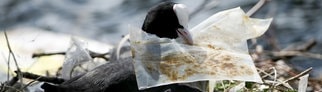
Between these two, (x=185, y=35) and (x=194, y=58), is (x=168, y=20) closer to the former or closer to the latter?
(x=185, y=35)

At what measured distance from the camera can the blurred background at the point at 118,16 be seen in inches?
254

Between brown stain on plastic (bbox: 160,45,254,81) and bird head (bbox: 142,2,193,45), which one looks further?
bird head (bbox: 142,2,193,45)

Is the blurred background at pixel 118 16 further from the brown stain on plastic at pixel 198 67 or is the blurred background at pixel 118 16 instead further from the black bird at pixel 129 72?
the brown stain on plastic at pixel 198 67

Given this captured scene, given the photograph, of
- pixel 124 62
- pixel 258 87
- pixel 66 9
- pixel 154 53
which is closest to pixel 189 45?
pixel 154 53

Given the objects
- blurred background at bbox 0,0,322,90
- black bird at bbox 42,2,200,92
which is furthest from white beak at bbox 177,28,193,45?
blurred background at bbox 0,0,322,90

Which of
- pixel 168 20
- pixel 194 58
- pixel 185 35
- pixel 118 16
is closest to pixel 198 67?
pixel 194 58

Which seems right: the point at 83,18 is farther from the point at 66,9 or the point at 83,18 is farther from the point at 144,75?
the point at 144,75

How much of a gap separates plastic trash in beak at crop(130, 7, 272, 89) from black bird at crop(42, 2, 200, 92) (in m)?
0.09

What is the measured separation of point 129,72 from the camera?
12.3ft

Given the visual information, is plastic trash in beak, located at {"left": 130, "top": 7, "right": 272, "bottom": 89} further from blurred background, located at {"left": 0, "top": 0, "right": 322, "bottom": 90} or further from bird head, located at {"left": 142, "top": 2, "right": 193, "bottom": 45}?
blurred background, located at {"left": 0, "top": 0, "right": 322, "bottom": 90}

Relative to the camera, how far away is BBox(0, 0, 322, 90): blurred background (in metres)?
6.44

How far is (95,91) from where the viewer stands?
373 cm

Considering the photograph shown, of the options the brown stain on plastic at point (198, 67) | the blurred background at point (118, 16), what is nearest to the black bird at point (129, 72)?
the brown stain on plastic at point (198, 67)

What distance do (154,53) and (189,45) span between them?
6.7 inches
